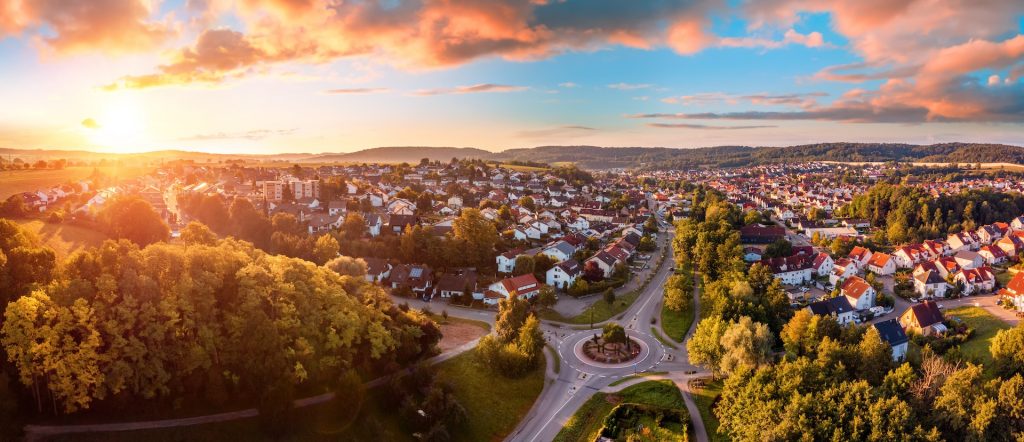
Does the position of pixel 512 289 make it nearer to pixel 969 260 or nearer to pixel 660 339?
pixel 660 339

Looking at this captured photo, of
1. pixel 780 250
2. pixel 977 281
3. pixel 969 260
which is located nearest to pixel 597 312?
pixel 780 250

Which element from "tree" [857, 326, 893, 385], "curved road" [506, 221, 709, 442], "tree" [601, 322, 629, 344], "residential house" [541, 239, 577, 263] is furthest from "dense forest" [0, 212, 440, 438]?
"residential house" [541, 239, 577, 263]

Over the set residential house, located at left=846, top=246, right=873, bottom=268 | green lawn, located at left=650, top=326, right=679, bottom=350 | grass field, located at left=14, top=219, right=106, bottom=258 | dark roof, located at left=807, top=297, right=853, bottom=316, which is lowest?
green lawn, located at left=650, top=326, right=679, bottom=350

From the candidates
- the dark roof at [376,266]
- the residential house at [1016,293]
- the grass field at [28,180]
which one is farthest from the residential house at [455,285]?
the residential house at [1016,293]

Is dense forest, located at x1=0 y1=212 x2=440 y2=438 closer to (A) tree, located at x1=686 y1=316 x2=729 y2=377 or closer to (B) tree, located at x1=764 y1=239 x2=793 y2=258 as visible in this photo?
(A) tree, located at x1=686 y1=316 x2=729 y2=377

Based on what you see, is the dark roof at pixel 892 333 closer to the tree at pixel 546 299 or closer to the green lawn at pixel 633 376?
the green lawn at pixel 633 376

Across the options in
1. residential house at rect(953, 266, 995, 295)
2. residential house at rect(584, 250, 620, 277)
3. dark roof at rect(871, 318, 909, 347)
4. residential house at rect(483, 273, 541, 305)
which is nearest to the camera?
dark roof at rect(871, 318, 909, 347)

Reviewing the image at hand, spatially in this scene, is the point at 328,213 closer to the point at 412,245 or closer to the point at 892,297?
the point at 412,245
